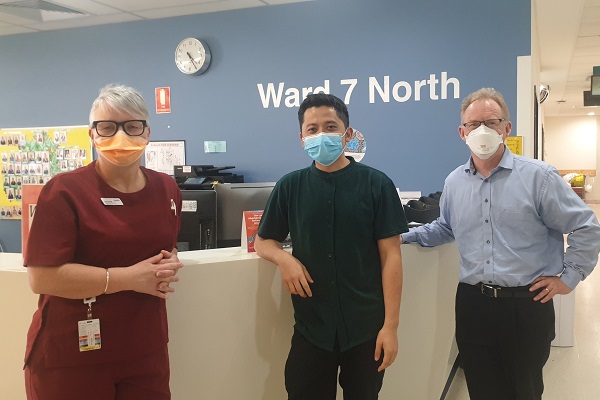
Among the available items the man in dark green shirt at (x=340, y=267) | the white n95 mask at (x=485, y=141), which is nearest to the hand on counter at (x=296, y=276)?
the man in dark green shirt at (x=340, y=267)

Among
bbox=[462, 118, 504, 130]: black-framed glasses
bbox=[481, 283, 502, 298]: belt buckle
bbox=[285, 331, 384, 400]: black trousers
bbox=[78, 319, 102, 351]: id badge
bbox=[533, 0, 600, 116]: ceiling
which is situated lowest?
bbox=[285, 331, 384, 400]: black trousers

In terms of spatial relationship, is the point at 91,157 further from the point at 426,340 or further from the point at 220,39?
the point at 426,340

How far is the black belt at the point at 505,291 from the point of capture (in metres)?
1.87

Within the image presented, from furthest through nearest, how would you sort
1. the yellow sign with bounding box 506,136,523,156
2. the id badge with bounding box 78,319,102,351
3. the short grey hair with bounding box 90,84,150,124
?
the yellow sign with bounding box 506,136,523,156, the short grey hair with bounding box 90,84,150,124, the id badge with bounding box 78,319,102,351

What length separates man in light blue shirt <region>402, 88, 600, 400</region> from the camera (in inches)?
73.5

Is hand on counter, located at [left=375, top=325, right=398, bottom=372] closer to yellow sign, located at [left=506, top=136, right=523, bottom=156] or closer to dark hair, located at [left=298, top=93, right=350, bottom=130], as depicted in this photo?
dark hair, located at [left=298, top=93, right=350, bottom=130]

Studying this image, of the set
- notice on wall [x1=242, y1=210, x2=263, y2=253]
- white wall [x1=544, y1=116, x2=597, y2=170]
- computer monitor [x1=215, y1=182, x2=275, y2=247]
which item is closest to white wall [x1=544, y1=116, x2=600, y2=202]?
white wall [x1=544, y1=116, x2=597, y2=170]

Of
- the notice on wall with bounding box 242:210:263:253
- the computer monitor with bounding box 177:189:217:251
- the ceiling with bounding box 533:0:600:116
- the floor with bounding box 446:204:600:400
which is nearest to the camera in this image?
the notice on wall with bounding box 242:210:263:253

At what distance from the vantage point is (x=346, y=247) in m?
1.69

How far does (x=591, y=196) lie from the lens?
16.1 metres

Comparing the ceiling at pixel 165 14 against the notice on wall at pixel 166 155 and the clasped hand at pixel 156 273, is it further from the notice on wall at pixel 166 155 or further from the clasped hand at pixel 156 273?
the clasped hand at pixel 156 273

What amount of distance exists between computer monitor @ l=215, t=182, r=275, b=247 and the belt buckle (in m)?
1.13

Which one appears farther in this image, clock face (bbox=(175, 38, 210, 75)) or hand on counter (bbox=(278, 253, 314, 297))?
clock face (bbox=(175, 38, 210, 75))

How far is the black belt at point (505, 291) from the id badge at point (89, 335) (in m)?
1.35
